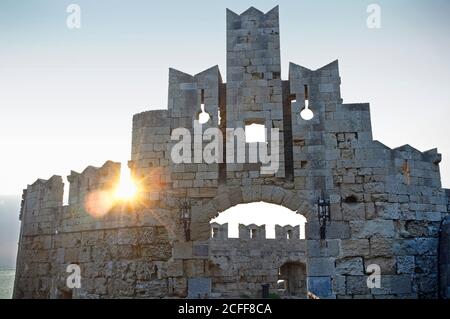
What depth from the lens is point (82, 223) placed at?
34.8 feet

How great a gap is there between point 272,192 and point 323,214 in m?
1.19

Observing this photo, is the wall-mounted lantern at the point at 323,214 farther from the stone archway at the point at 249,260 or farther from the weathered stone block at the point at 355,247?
the stone archway at the point at 249,260

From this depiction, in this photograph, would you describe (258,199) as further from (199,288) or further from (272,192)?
(199,288)

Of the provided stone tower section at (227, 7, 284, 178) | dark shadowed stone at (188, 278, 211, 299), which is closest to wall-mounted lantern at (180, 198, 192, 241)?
dark shadowed stone at (188, 278, 211, 299)

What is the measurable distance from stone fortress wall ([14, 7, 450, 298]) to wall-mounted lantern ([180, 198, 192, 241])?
8cm

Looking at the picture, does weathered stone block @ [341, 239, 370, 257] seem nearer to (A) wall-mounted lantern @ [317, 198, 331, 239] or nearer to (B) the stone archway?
(A) wall-mounted lantern @ [317, 198, 331, 239]

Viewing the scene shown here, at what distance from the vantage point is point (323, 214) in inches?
350

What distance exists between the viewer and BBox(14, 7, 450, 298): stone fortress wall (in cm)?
883

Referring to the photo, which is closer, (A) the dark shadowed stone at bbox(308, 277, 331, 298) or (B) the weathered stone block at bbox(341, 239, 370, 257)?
(A) the dark shadowed stone at bbox(308, 277, 331, 298)

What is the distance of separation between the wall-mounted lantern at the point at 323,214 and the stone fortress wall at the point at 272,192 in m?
0.11

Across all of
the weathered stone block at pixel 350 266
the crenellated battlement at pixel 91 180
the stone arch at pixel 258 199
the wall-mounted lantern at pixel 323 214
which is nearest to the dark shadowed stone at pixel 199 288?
the stone arch at pixel 258 199

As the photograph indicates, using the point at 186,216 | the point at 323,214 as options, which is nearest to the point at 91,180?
the point at 186,216

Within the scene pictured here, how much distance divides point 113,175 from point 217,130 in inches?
114

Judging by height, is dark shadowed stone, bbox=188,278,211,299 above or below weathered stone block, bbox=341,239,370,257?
below
